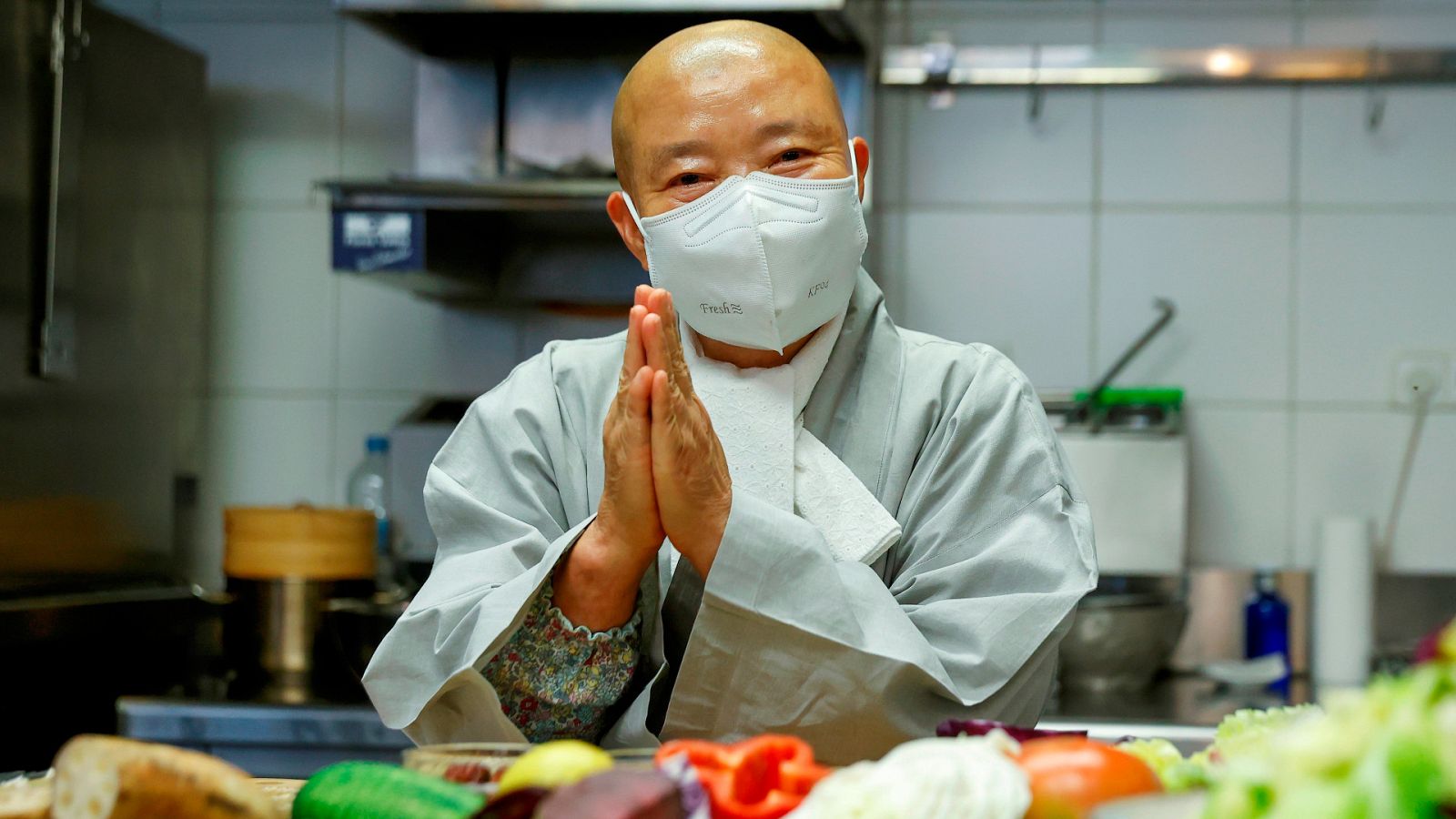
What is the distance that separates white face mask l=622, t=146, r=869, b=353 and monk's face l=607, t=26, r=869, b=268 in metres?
0.02

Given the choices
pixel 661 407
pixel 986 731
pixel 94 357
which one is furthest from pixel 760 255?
pixel 94 357

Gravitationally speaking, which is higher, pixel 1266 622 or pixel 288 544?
A: pixel 288 544

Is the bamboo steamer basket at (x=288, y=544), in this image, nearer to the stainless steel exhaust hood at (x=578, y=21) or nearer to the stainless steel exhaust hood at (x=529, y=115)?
the stainless steel exhaust hood at (x=529, y=115)

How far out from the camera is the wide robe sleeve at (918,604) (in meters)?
0.87

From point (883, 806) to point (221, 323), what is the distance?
97.0 inches

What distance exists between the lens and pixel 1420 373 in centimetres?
243

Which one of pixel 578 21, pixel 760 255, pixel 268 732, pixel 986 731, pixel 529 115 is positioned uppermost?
pixel 578 21

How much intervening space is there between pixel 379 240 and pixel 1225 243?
4.93 ft

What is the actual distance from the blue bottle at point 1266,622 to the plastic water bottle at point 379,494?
151 cm

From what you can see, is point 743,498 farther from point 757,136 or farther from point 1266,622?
point 1266,622

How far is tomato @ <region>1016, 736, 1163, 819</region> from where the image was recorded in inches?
18.9

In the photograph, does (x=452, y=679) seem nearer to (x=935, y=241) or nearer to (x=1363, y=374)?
(x=935, y=241)

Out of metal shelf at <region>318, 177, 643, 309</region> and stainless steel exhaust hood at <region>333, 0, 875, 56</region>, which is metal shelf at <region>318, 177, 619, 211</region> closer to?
metal shelf at <region>318, 177, 643, 309</region>

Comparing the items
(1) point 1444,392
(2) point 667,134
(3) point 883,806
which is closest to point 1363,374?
(1) point 1444,392
